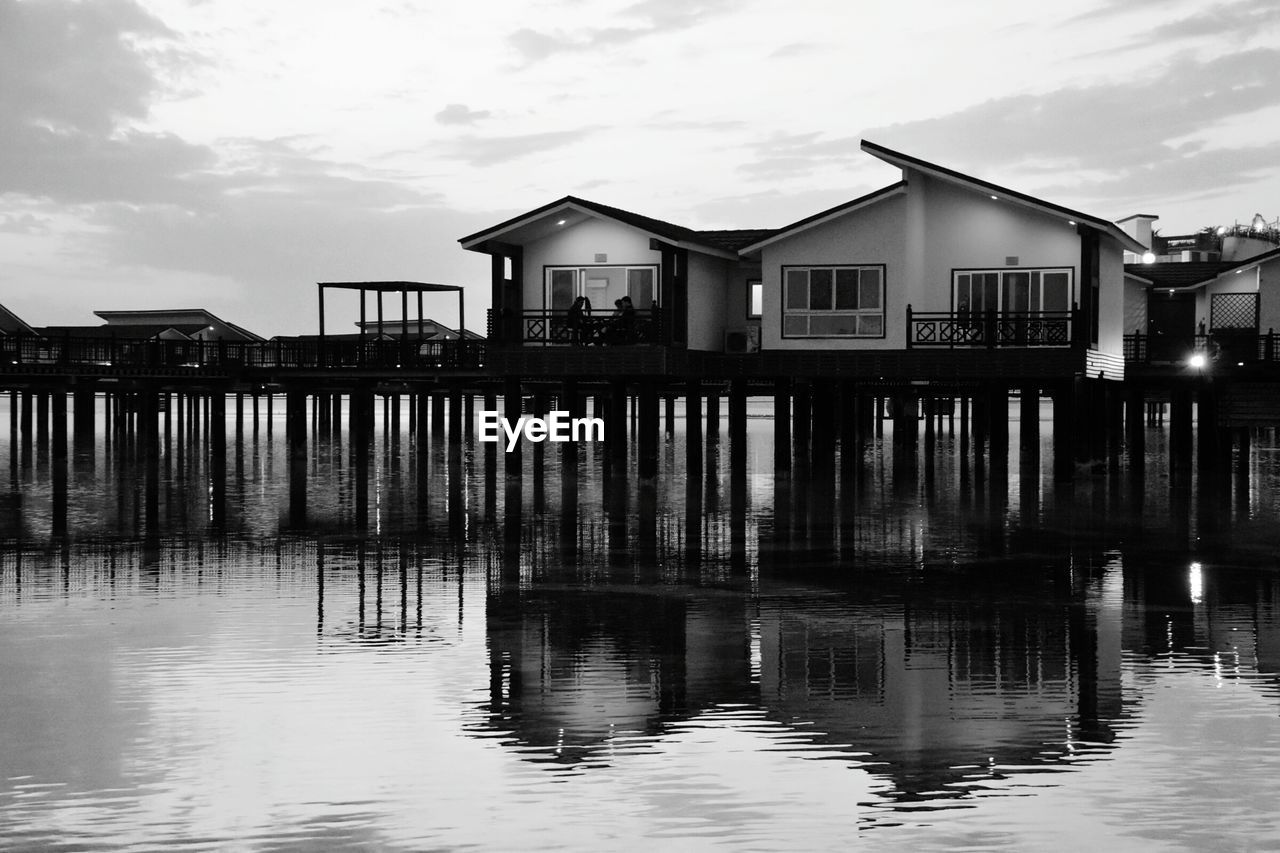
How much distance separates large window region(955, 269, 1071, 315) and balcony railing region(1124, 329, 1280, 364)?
640cm

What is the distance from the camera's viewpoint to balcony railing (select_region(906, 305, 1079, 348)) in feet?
103

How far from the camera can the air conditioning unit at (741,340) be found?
1426 inches

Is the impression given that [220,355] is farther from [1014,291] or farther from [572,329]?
[1014,291]

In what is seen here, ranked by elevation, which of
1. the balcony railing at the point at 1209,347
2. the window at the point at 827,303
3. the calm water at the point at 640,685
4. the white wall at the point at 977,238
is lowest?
the calm water at the point at 640,685

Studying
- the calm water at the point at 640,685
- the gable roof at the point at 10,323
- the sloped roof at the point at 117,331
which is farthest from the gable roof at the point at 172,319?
the calm water at the point at 640,685

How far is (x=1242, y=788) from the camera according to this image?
29.0 ft

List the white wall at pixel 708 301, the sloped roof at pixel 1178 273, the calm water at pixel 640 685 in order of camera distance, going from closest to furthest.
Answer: the calm water at pixel 640 685, the white wall at pixel 708 301, the sloped roof at pixel 1178 273

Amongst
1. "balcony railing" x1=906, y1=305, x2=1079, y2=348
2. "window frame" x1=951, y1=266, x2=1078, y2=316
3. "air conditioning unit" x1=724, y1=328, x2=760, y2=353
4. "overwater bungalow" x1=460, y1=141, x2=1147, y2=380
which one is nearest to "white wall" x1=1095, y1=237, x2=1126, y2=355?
"overwater bungalow" x1=460, y1=141, x2=1147, y2=380

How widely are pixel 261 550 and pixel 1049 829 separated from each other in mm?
15165

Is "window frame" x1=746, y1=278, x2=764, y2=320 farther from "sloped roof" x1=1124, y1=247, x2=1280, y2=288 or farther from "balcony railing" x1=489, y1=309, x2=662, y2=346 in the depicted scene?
"sloped roof" x1=1124, y1=247, x2=1280, y2=288

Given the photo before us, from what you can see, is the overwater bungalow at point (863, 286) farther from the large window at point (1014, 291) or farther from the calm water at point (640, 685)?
the calm water at point (640, 685)

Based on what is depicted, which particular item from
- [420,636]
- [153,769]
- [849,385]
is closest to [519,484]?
[849,385]

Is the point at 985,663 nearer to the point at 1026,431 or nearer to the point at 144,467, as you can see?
the point at 1026,431

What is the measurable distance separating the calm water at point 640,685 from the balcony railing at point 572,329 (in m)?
9.02
